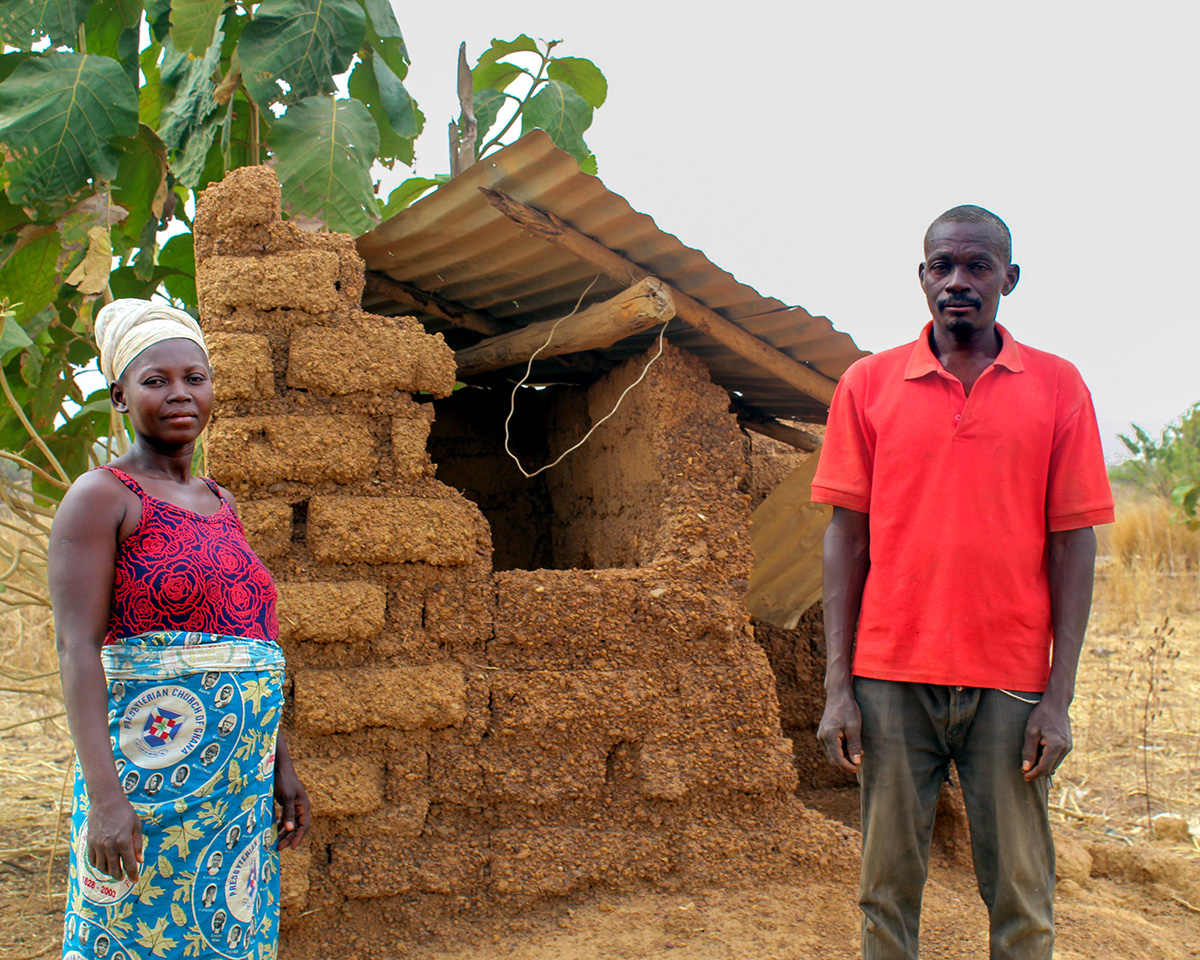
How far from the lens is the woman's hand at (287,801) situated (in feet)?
7.00

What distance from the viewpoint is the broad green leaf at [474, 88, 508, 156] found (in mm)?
5738

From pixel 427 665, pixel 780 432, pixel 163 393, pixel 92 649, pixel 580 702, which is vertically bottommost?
pixel 580 702

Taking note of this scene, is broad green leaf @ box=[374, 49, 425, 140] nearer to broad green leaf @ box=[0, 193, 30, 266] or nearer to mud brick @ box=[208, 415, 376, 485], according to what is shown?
broad green leaf @ box=[0, 193, 30, 266]

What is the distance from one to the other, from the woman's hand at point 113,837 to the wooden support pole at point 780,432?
3448 millimetres

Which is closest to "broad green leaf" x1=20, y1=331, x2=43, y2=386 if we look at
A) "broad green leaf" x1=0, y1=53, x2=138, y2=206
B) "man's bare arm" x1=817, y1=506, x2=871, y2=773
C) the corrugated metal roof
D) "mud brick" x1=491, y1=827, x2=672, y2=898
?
"broad green leaf" x1=0, y1=53, x2=138, y2=206

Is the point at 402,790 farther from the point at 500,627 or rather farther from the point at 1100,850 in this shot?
the point at 1100,850

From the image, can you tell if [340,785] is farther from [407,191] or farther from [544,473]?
[407,191]

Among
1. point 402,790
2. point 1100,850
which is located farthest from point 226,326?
point 1100,850

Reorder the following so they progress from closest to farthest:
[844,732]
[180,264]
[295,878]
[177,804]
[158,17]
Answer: [177,804] < [844,732] < [295,878] < [158,17] < [180,264]

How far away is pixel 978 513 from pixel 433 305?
252cm

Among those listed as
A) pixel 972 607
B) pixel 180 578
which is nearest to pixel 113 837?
pixel 180 578

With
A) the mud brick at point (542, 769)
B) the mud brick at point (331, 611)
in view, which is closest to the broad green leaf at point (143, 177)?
the mud brick at point (331, 611)

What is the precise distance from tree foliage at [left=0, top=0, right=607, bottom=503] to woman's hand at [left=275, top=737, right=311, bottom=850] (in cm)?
212

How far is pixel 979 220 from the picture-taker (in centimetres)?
201
